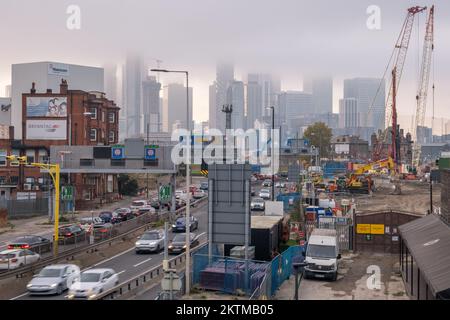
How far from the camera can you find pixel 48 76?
80.2 m

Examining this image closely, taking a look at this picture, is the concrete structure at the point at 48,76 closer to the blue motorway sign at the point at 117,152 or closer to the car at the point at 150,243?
the blue motorway sign at the point at 117,152

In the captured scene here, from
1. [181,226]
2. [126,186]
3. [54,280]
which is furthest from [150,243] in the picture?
[126,186]

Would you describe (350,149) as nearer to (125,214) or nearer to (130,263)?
(125,214)

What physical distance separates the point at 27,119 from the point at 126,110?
75427mm

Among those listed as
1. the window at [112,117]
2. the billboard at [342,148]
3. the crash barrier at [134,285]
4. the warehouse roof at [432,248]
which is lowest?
the crash barrier at [134,285]

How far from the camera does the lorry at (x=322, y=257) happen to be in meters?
22.9

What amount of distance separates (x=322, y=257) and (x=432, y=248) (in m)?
5.79

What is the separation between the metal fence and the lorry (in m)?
33.0

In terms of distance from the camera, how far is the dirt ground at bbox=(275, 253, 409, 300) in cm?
2027

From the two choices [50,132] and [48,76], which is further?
[48,76]

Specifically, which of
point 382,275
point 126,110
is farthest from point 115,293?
point 126,110

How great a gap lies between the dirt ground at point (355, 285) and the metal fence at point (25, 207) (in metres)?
32.8

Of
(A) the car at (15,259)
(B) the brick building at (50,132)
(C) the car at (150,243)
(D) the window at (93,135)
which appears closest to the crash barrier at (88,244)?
(A) the car at (15,259)
